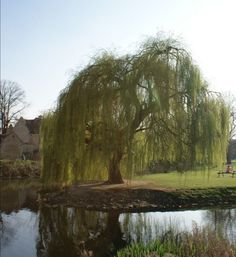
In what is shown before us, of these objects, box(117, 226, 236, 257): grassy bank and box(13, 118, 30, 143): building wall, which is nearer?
box(117, 226, 236, 257): grassy bank

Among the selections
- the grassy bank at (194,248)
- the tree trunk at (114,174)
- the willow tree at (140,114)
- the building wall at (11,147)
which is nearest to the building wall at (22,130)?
the building wall at (11,147)

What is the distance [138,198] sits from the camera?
25.3m

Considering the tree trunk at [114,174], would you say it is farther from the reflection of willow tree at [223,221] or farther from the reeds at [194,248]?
the reeds at [194,248]

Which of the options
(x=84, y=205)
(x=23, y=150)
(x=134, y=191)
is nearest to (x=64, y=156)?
(x=84, y=205)

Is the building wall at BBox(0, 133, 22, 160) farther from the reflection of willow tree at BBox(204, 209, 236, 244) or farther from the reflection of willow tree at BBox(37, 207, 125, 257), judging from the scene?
the reflection of willow tree at BBox(204, 209, 236, 244)

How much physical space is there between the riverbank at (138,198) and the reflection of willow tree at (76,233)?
1.54 metres

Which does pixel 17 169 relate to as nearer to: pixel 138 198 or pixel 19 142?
pixel 19 142

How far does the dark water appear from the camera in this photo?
15484mm

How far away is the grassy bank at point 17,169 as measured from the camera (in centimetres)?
4634

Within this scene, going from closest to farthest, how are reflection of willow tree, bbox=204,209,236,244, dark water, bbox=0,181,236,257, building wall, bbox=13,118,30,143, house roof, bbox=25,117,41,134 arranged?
dark water, bbox=0,181,236,257
reflection of willow tree, bbox=204,209,236,244
building wall, bbox=13,118,30,143
house roof, bbox=25,117,41,134

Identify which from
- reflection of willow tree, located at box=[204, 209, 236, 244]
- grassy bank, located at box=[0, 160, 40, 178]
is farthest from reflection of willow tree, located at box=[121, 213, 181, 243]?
grassy bank, located at box=[0, 160, 40, 178]

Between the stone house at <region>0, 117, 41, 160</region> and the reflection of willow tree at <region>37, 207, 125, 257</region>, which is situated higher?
the stone house at <region>0, 117, 41, 160</region>

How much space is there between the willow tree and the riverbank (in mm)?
1334

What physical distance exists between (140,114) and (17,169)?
2562 cm
